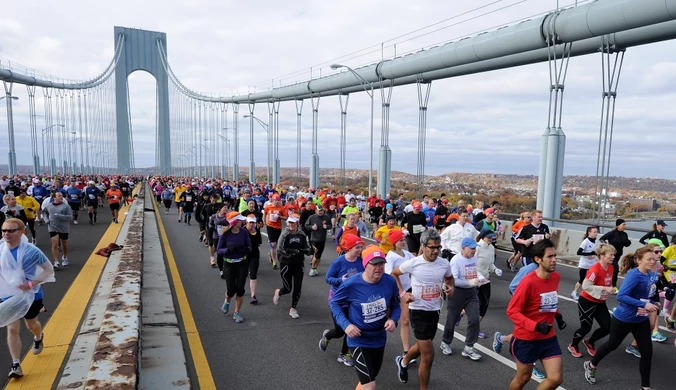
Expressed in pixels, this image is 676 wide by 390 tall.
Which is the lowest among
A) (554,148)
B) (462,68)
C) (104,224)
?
(104,224)

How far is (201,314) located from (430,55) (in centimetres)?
2110

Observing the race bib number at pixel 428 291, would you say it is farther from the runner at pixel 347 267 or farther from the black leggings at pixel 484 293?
the black leggings at pixel 484 293

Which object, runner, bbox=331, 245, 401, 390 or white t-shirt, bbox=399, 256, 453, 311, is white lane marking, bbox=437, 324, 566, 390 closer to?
white t-shirt, bbox=399, 256, 453, 311

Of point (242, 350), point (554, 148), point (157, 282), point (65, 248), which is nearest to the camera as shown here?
point (242, 350)

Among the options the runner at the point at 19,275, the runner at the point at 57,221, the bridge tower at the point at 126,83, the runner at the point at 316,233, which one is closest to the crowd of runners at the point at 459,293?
the runner at the point at 316,233

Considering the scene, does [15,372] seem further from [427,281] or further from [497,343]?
[497,343]

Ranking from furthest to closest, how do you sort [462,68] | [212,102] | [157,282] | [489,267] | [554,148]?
[212,102], [462,68], [554,148], [157,282], [489,267]

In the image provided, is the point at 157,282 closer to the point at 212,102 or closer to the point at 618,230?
the point at 618,230

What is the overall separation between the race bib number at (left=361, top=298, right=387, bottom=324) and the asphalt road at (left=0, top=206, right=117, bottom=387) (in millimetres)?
3520

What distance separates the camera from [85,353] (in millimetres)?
4844

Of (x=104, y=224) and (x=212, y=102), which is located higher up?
(x=212, y=102)

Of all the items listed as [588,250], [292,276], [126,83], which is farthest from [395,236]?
[126,83]

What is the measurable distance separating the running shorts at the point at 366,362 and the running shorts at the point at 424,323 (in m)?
0.81

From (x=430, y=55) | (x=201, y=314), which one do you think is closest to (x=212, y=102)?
(x=430, y=55)
